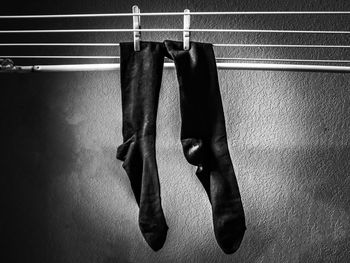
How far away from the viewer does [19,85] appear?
140cm

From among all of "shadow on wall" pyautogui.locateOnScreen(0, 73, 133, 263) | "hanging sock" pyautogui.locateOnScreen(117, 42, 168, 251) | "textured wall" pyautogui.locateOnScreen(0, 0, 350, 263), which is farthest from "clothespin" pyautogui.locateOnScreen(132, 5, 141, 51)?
"shadow on wall" pyautogui.locateOnScreen(0, 73, 133, 263)

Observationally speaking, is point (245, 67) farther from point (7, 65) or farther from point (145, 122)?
point (7, 65)

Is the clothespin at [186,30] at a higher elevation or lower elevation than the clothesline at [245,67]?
higher

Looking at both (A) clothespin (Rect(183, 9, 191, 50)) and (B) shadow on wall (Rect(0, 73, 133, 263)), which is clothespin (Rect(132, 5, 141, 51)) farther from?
(B) shadow on wall (Rect(0, 73, 133, 263))

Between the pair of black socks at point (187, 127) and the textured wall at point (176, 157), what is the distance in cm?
55

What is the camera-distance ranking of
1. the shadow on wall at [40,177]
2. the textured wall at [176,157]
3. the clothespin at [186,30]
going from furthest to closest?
the shadow on wall at [40,177] → the textured wall at [176,157] → the clothespin at [186,30]

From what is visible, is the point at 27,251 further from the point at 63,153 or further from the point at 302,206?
the point at 302,206

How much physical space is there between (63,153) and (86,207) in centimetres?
23

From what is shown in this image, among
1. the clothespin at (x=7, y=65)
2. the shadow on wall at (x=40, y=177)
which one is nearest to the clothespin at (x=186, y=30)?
the clothespin at (x=7, y=65)

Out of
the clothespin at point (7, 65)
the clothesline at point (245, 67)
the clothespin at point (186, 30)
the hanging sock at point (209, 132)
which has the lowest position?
the hanging sock at point (209, 132)

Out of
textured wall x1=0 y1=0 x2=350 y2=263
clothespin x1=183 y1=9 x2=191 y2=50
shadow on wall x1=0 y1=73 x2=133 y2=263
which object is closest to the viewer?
clothespin x1=183 y1=9 x2=191 y2=50

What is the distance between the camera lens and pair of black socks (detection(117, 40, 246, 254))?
74 centimetres

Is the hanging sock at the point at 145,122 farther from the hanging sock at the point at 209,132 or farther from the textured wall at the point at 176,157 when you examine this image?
the textured wall at the point at 176,157

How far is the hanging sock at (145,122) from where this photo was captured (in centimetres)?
74
